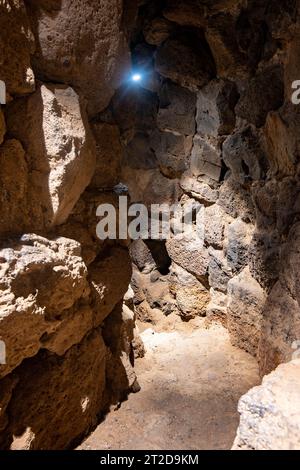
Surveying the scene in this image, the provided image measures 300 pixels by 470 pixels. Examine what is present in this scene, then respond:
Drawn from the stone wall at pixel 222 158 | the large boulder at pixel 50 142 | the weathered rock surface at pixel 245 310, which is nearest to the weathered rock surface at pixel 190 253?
the stone wall at pixel 222 158

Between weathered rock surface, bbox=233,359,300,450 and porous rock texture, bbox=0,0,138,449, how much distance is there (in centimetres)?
90

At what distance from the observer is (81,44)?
1.78 meters

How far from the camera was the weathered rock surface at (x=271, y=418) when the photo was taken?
119cm

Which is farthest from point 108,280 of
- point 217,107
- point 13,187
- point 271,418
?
point 217,107

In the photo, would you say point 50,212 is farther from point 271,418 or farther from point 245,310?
point 245,310

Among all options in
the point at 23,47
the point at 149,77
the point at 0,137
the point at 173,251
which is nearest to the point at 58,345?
the point at 0,137

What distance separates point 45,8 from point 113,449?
2.07 metres

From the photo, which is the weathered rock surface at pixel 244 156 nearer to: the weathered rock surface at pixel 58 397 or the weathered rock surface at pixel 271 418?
the weathered rock surface at pixel 58 397

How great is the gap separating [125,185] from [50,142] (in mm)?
971

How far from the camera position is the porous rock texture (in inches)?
60.9

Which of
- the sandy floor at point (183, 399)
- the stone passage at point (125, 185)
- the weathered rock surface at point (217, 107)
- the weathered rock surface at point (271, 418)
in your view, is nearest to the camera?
the weathered rock surface at point (271, 418)

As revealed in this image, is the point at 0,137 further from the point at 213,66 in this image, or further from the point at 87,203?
the point at 213,66

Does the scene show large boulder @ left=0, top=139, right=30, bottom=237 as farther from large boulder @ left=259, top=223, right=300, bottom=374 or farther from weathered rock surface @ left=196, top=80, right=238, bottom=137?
weathered rock surface @ left=196, top=80, right=238, bottom=137

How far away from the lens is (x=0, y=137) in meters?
1.51
